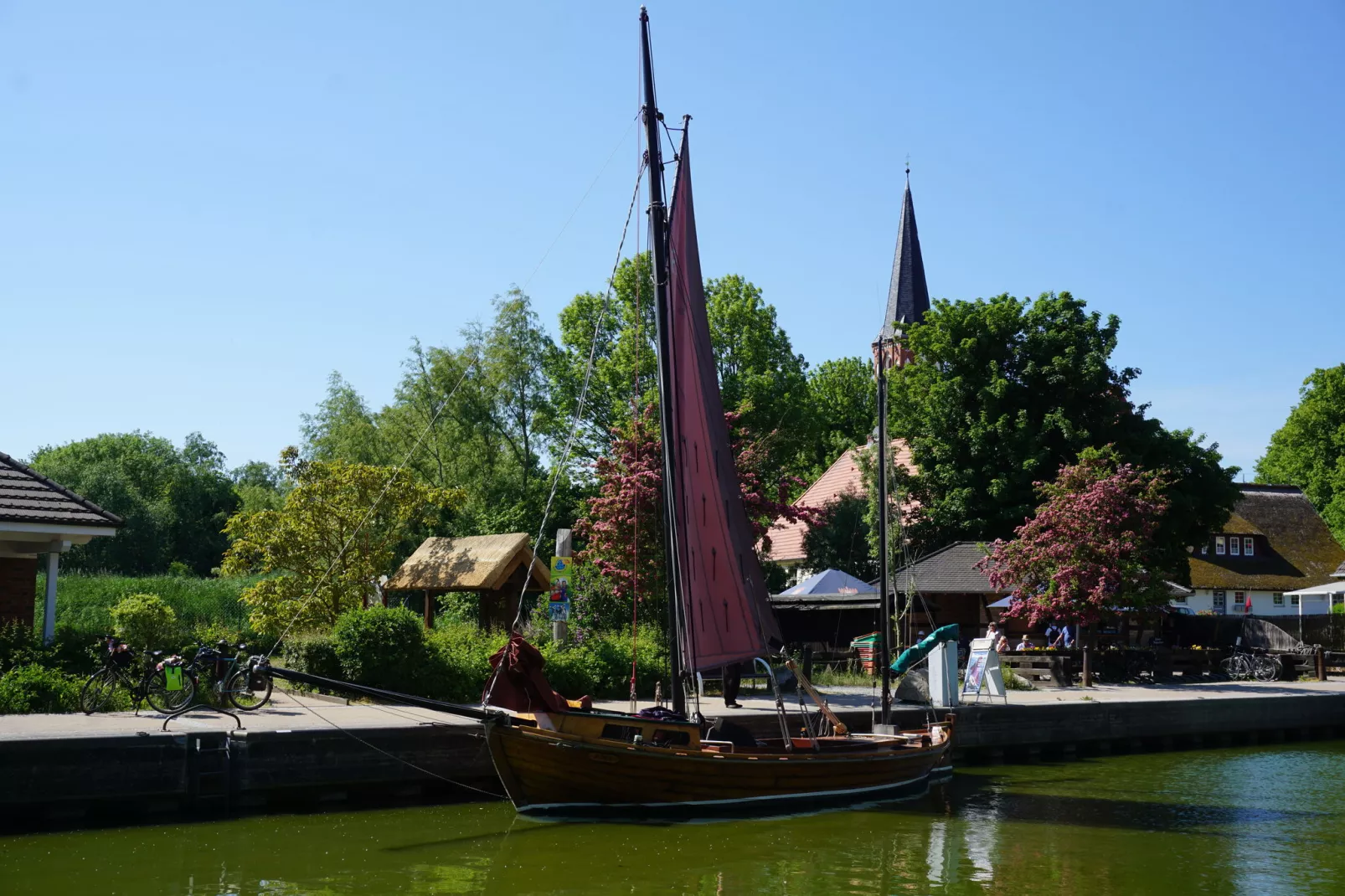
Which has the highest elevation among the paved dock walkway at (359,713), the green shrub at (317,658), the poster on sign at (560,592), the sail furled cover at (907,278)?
the sail furled cover at (907,278)

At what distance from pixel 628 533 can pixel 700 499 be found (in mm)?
9069

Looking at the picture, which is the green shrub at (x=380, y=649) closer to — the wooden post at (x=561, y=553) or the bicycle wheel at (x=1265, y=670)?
the wooden post at (x=561, y=553)

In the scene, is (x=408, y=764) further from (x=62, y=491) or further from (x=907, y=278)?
(x=907, y=278)

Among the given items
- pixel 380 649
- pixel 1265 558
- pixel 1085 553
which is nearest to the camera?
pixel 380 649

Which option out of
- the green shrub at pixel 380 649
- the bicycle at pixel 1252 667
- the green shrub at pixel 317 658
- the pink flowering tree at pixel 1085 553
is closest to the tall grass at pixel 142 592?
the green shrub at pixel 317 658

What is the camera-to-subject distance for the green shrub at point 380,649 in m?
20.3

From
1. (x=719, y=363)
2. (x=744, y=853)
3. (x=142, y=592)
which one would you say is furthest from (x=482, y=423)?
→ (x=744, y=853)

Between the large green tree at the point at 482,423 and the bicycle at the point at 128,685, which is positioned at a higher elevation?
the large green tree at the point at 482,423

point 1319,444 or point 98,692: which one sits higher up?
point 1319,444

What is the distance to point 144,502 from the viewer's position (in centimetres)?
7238

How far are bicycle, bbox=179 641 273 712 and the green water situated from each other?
3.17 m

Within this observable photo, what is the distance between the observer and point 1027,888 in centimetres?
1323

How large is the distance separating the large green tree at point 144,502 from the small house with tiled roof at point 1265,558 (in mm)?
42411

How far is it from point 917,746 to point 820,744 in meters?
1.68
